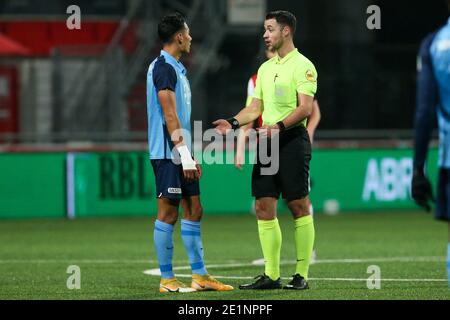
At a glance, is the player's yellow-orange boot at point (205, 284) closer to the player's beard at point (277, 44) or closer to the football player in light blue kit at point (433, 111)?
the player's beard at point (277, 44)

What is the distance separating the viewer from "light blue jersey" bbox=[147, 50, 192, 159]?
31.8 feet

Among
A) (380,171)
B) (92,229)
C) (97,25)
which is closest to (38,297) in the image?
(92,229)

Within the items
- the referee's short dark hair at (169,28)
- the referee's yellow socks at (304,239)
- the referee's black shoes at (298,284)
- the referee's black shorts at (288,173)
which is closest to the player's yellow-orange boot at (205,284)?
the referee's black shoes at (298,284)

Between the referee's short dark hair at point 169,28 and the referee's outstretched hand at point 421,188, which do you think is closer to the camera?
the referee's outstretched hand at point 421,188

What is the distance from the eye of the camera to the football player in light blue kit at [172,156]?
31.7ft

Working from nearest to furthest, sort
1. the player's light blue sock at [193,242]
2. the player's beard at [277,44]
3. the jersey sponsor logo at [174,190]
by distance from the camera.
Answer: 1. the jersey sponsor logo at [174,190]
2. the player's light blue sock at [193,242]
3. the player's beard at [277,44]

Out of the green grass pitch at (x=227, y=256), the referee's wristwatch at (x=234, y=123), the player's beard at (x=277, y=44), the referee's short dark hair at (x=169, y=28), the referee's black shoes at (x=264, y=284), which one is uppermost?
the referee's short dark hair at (x=169, y=28)

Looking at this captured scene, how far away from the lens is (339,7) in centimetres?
2816

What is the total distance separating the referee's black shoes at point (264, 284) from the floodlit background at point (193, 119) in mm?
2016

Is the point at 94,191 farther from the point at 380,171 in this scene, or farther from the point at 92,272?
the point at 92,272

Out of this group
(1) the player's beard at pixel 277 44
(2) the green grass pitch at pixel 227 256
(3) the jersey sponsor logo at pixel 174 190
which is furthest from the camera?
(1) the player's beard at pixel 277 44

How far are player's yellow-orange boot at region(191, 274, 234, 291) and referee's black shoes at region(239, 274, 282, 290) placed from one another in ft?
0.51

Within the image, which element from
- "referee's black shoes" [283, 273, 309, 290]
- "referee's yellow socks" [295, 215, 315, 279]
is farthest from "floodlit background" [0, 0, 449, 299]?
"referee's black shoes" [283, 273, 309, 290]

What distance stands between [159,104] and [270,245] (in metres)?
1.50
